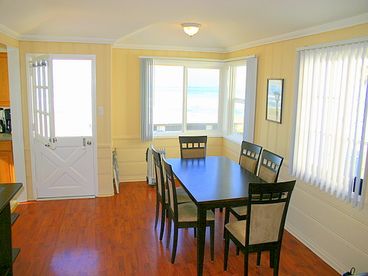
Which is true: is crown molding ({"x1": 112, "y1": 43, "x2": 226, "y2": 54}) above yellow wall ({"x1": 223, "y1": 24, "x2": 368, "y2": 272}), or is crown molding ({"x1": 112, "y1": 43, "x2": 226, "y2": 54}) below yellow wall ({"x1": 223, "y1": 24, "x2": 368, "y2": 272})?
above

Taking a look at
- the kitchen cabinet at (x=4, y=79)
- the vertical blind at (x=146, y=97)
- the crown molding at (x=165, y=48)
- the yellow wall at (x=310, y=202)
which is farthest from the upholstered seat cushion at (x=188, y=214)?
the kitchen cabinet at (x=4, y=79)

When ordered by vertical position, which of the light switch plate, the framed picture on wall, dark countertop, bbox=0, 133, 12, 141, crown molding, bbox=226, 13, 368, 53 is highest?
crown molding, bbox=226, 13, 368, 53

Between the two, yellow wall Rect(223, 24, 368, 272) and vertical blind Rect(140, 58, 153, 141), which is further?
vertical blind Rect(140, 58, 153, 141)

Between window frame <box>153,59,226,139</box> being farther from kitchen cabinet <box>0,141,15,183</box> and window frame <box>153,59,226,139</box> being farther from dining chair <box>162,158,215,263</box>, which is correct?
dining chair <box>162,158,215,263</box>

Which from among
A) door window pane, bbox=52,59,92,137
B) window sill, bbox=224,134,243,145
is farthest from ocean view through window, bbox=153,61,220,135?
door window pane, bbox=52,59,92,137

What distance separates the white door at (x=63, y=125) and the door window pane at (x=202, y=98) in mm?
1960

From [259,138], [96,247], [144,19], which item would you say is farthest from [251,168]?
[144,19]

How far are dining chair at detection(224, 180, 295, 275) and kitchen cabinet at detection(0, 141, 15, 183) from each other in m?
3.83

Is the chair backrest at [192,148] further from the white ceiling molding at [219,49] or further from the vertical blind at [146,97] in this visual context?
the white ceiling molding at [219,49]

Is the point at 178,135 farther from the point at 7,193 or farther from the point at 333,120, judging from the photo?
the point at 7,193

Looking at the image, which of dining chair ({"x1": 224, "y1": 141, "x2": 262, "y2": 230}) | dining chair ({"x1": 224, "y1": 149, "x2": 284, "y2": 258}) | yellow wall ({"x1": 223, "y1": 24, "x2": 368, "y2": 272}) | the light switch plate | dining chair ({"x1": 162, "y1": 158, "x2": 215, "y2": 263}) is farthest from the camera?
the light switch plate

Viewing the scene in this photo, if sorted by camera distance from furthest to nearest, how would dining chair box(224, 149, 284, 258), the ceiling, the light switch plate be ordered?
the light switch plate
dining chair box(224, 149, 284, 258)
the ceiling

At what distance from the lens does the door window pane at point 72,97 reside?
15.6 ft

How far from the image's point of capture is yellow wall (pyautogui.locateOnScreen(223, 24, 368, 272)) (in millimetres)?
3033
